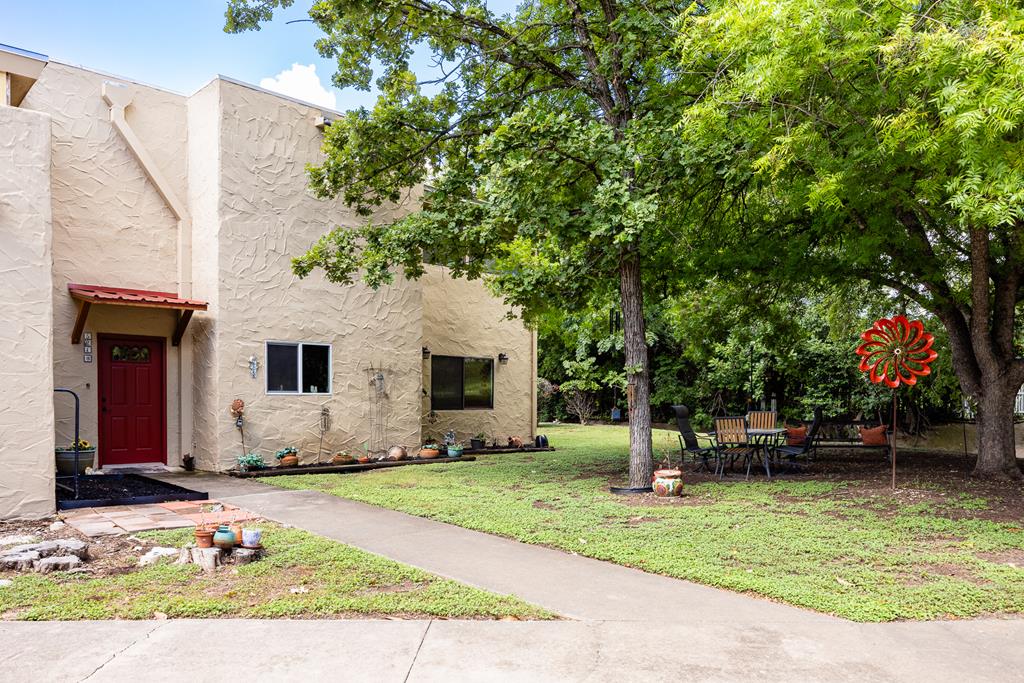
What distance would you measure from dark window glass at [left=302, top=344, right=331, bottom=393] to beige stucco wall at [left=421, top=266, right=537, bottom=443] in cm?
268

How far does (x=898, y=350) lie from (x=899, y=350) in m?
0.01

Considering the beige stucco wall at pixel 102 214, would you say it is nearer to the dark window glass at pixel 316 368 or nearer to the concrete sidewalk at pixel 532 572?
the dark window glass at pixel 316 368

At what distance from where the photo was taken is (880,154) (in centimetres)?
720

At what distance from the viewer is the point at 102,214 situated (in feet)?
38.4

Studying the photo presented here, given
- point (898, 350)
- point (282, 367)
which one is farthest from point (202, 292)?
point (898, 350)

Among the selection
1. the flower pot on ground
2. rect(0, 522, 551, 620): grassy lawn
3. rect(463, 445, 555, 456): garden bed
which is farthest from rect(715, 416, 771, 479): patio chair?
rect(0, 522, 551, 620): grassy lawn

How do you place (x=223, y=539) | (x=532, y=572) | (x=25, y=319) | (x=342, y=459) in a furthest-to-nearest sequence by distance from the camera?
(x=342, y=459), (x=25, y=319), (x=223, y=539), (x=532, y=572)

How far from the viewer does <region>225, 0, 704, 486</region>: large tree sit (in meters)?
9.27

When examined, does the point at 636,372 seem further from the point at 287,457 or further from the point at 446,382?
the point at 446,382

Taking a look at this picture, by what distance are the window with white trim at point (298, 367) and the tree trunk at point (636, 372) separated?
5.97 meters

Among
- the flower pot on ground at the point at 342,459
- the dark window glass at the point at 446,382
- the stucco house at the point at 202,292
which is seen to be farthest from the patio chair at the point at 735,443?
the dark window glass at the point at 446,382

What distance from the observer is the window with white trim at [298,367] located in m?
12.7

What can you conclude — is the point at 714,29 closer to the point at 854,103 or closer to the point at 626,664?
the point at 854,103

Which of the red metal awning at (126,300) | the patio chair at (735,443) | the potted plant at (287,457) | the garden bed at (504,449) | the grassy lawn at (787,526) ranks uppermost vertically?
the red metal awning at (126,300)
